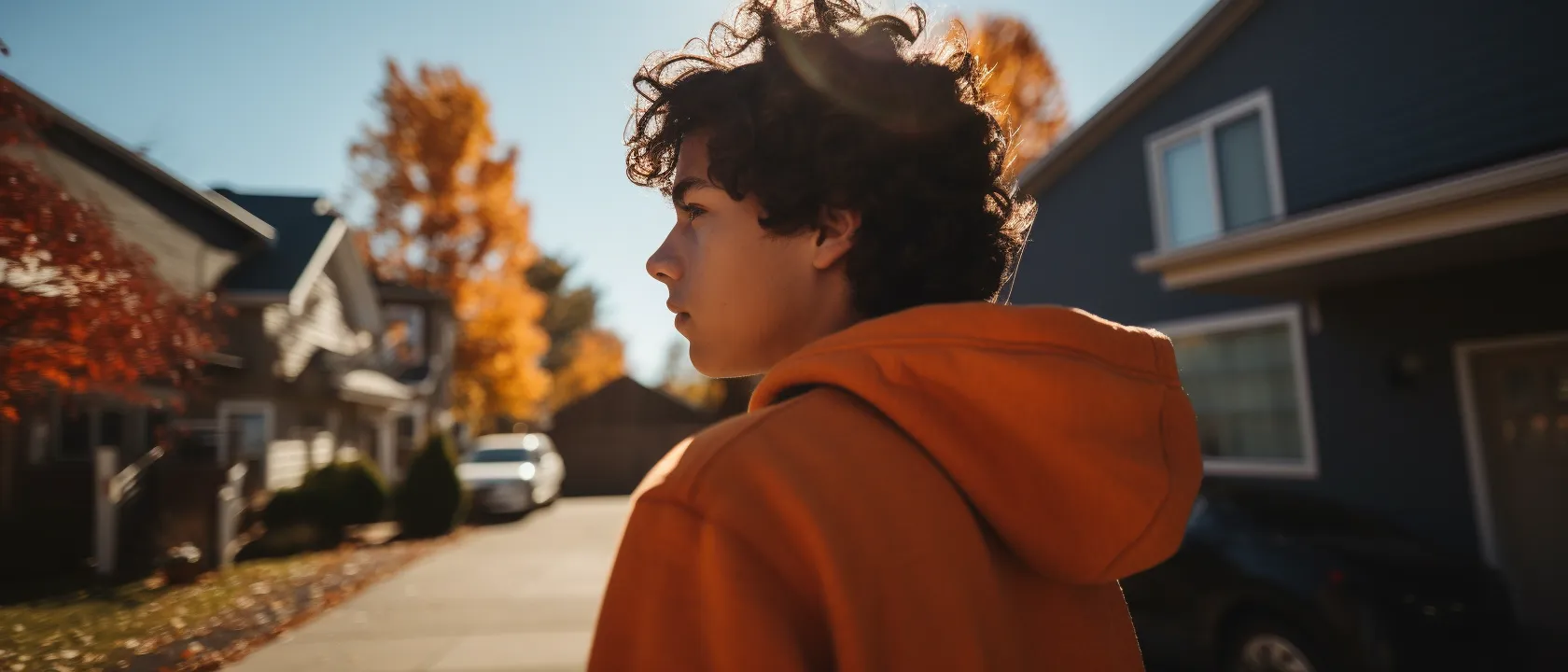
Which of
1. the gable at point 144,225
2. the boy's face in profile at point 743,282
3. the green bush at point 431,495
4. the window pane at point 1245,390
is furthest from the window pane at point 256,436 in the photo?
the boy's face in profile at point 743,282

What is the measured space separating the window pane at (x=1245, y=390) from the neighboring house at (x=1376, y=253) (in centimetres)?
2

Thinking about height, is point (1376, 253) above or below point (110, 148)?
above

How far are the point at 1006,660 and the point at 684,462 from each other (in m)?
0.36

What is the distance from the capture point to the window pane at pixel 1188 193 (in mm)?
9805

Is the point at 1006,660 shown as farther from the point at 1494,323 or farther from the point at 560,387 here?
the point at 560,387

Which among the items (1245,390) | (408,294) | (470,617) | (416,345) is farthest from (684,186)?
(416,345)

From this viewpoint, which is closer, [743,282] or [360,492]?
[743,282]

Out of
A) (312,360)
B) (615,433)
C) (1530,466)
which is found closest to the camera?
(1530,466)

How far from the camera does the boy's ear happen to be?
995 millimetres

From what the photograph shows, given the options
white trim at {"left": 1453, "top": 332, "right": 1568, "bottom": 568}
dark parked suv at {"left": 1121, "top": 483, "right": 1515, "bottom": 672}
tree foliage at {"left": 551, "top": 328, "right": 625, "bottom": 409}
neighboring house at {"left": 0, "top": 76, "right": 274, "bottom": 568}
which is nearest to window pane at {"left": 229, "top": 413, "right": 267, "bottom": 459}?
neighboring house at {"left": 0, "top": 76, "right": 274, "bottom": 568}

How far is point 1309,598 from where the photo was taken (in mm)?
4688

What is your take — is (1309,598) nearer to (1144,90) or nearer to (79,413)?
(79,413)

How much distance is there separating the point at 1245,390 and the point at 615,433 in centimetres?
2402

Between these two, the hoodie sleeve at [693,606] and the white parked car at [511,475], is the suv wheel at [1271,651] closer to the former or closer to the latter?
the hoodie sleeve at [693,606]
